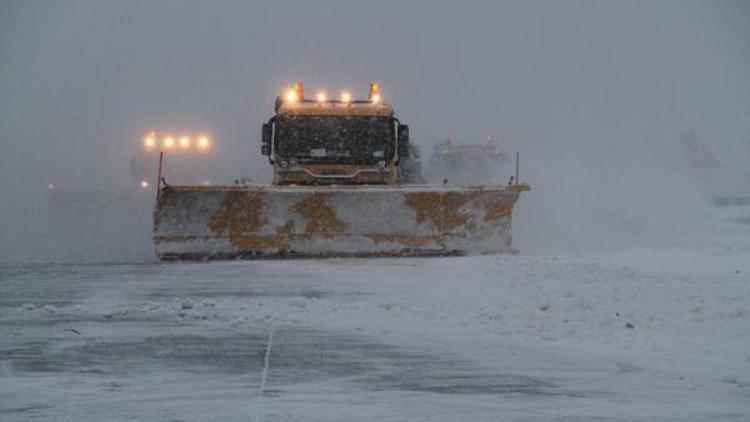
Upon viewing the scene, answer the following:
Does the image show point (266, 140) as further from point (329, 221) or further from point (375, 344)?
point (375, 344)

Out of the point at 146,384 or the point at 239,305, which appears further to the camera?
the point at 239,305

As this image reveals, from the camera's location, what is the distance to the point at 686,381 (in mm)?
4082

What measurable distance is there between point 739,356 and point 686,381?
2.46 feet

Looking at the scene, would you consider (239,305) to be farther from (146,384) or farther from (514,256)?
(514,256)

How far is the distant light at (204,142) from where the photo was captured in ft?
83.4

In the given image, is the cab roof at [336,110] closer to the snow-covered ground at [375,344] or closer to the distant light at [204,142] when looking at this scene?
the snow-covered ground at [375,344]

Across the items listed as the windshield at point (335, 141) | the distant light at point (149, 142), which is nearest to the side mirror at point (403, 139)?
the windshield at point (335, 141)

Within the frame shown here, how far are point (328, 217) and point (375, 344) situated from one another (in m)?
4.93

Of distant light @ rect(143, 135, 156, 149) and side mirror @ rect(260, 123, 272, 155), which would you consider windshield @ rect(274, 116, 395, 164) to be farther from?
distant light @ rect(143, 135, 156, 149)

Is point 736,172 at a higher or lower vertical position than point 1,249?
higher

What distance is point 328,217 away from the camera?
9.83 meters

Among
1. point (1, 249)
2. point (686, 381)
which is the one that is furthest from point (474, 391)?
point (1, 249)

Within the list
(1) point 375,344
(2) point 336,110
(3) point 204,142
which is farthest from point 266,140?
(3) point 204,142

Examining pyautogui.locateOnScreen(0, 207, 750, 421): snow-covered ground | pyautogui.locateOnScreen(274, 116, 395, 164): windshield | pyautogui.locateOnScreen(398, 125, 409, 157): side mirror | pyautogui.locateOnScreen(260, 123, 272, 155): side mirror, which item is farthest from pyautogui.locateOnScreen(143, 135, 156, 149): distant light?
pyautogui.locateOnScreen(0, 207, 750, 421): snow-covered ground
